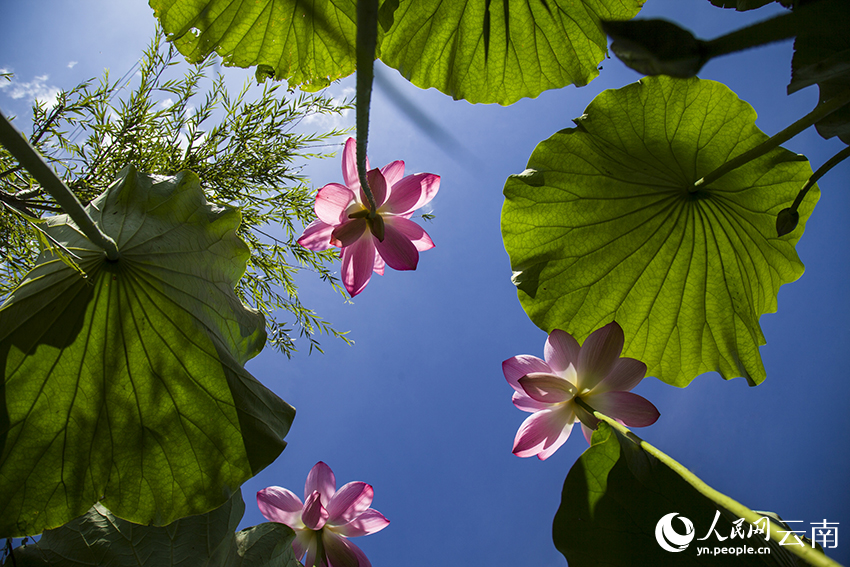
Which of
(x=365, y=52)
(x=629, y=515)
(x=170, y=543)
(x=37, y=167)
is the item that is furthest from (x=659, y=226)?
(x=170, y=543)

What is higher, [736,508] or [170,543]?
[736,508]

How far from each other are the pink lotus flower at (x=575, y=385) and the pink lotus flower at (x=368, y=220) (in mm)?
229

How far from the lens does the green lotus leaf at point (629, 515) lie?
1.61 feet

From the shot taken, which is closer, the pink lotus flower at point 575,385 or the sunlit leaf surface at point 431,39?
the pink lotus flower at point 575,385

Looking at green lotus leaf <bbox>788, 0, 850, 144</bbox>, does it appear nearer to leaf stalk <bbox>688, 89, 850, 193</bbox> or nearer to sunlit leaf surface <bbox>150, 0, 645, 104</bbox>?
leaf stalk <bbox>688, 89, 850, 193</bbox>

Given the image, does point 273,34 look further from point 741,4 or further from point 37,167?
point 741,4

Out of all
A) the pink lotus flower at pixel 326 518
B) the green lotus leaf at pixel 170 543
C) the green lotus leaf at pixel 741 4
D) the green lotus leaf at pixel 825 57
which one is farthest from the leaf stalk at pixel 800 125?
the green lotus leaf at pixel 170 543

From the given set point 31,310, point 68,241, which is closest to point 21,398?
point 31,310

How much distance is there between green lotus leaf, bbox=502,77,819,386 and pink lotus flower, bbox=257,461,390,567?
1.49 ft

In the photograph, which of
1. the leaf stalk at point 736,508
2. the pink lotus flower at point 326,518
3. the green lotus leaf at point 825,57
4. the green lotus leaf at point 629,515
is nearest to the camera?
the green lotus leaf at point 825,57

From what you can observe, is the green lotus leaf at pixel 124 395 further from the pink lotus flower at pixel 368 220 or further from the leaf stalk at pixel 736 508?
the leaf stalk at pixel 736 508

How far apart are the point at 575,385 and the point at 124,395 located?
64cm

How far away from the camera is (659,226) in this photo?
77 cm

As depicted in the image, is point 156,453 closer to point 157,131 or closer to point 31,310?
point 31,310
